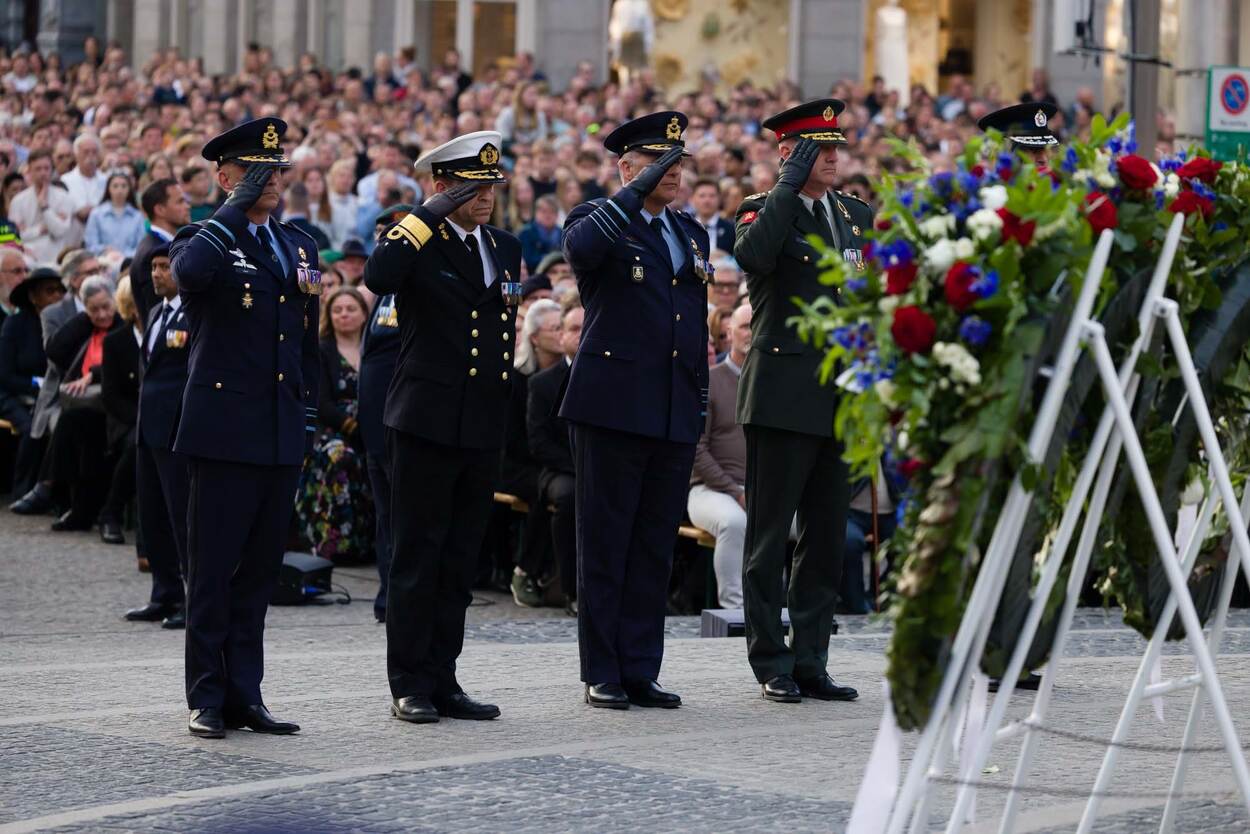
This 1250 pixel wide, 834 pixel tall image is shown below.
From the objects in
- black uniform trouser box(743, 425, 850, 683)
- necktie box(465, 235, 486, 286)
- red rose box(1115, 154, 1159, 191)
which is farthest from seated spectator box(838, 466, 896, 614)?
red rose box(1115, 154, 1159, 191)

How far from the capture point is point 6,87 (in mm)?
33656

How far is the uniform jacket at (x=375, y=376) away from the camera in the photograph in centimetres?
1173

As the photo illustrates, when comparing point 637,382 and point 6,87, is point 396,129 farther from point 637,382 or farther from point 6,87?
point 637,382

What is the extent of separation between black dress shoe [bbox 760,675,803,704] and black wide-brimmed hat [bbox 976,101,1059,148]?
246 centimetres

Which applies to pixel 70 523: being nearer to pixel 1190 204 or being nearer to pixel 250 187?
pixel 250 187

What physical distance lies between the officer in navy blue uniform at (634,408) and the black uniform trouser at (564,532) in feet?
11.4

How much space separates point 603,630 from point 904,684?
360 cm

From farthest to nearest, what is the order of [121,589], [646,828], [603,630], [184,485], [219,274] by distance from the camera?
[121,589] → [184,485] → [603,630] → [219,274] → [646,828]

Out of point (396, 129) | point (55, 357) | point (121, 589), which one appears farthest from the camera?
point (396, 129)

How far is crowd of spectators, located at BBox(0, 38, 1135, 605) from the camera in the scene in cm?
1286

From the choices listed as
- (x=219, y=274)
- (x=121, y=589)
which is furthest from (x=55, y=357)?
(x=219, y=274)

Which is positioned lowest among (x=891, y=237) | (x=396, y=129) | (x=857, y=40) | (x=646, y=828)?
(x=646, y=828)

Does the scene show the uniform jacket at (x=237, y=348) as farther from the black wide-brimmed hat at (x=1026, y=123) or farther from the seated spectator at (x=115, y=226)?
the seated spectator at (x=115, y=226)

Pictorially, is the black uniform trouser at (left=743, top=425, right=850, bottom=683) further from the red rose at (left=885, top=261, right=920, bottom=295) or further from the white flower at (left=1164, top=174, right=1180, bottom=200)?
the red rose at (left=885, top=261, right=920, bottom=295)
